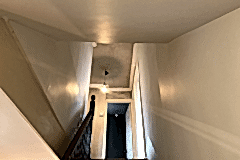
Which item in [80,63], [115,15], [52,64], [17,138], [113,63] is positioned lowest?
[17,138]

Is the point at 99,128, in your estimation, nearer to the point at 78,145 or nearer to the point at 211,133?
the point at 78,145

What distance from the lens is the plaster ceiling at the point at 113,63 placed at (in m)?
5.48

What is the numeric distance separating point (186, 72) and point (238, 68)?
1.86 ft

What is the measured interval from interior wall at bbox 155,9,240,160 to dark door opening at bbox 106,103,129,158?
21.6ft

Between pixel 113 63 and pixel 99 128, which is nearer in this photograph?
pixel 99 128

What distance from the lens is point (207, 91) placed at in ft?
3.34

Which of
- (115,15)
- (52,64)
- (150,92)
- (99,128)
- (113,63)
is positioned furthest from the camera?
(113,63)

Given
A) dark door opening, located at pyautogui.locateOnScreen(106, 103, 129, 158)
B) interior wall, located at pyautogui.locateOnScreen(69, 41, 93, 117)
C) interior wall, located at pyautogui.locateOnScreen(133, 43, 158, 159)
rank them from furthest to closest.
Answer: dark door opening, located at pyautogui.locateOnScreen(106, 103, 129, 158) < interior wall, located at pyautogui.locateOnScreen(133, 43, 158, 159) < interior wall, located at pyautogui.locateOnScreen(69, 41, 93, 117)

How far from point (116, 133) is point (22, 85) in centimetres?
854

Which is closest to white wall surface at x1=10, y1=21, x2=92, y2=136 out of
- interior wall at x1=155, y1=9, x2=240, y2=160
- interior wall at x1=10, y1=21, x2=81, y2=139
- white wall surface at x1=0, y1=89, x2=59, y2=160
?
interior wall at x1=10, y1=21, x2=81, y2=139

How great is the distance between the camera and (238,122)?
2.47ft

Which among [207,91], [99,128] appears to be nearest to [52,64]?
[207,91]

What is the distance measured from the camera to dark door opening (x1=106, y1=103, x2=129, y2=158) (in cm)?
830

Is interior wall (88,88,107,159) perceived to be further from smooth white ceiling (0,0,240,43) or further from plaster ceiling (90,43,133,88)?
smooth white ceiling (0,0,240,43)
